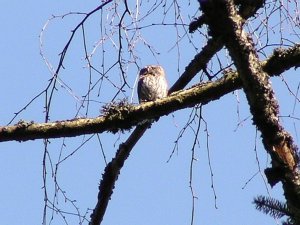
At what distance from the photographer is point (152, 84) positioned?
22.6 feet

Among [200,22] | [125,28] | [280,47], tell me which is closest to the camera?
[200,22]

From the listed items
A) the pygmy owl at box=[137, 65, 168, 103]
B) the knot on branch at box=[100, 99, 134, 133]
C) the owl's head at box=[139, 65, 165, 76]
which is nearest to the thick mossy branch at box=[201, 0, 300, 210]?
the knot on branch at box=[100, 99, 134, 133]

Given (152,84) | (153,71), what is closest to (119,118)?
(152,84)

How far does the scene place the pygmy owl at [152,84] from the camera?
6.86 m

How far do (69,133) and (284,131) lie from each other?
1379 millimetres

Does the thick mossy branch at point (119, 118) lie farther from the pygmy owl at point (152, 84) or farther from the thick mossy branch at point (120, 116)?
the pygmy owl at point (152, 84)

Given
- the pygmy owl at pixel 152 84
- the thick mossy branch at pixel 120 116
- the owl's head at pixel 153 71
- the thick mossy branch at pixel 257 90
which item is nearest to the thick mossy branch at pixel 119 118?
the thick mossy branch at pixel 120 116

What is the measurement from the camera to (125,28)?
3404 millimetres

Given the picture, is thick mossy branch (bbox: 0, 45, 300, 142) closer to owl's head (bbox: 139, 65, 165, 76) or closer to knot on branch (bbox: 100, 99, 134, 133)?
knot on branch (bbox: 100, 99, 134, 133)

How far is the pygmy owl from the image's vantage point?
6.86 metres

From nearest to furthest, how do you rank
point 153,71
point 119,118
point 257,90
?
point 257,90
point 119,118
point 153,71

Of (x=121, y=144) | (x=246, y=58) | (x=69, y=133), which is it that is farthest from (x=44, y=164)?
(x=246, y=58)

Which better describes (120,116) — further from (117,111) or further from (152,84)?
(152,84)

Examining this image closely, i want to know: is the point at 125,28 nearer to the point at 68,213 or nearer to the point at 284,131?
the point at 68,213
